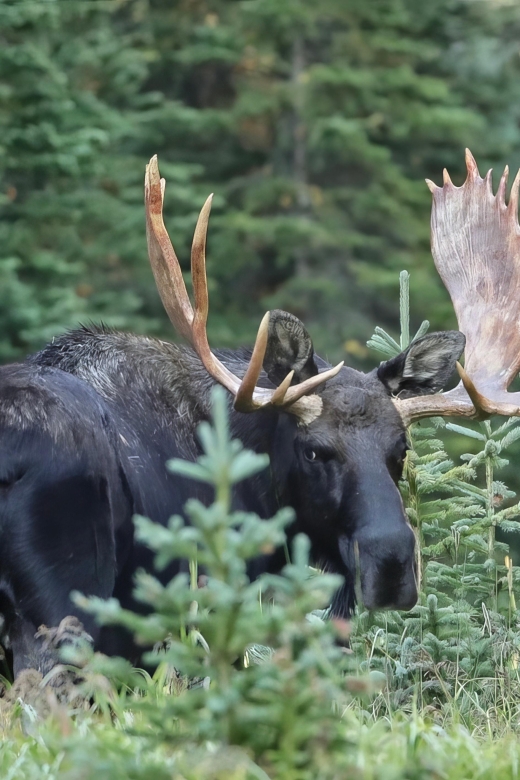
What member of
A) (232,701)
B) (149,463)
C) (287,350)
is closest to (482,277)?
(287,350)

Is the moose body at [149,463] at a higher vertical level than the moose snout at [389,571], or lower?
higher

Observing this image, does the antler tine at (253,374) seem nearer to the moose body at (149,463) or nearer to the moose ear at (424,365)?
the moose body at (149,463)

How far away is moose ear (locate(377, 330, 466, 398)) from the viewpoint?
5.57 metres

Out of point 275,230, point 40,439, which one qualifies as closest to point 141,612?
point 40,439

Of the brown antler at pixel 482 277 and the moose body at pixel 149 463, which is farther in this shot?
the brown antler at pixel 482 277

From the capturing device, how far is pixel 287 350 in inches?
213

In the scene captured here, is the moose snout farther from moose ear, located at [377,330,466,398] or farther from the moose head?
moose ear, located at [377,330,466,398]

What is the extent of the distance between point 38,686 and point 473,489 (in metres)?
2.53

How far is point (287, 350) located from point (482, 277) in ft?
4.74

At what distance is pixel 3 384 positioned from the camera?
4871mm

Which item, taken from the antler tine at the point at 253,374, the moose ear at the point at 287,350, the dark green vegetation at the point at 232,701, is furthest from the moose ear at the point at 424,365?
the dark green vegetation at the point at 232,701

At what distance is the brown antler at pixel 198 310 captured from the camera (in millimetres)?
5098

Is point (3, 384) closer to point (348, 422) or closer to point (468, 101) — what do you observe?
point (348, 422)

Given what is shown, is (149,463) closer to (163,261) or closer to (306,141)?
(163,261)
